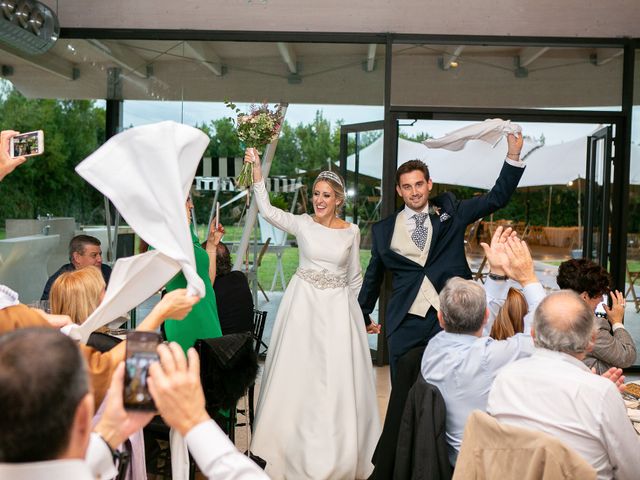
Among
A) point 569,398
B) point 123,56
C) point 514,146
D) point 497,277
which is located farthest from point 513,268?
point 123,56

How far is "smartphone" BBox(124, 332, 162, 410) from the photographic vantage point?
132cm

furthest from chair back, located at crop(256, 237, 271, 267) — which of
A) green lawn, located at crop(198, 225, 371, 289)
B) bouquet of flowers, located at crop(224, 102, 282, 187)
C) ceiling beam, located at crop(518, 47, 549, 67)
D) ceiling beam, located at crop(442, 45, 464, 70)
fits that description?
ceiling beam, located at crop(518, 47, 549, 67)

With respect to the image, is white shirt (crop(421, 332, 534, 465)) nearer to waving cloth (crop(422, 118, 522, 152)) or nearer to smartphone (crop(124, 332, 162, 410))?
smartphone (crop(124, 332, 162, 410))

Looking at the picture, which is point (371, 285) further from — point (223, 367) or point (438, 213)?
point (223, 367)

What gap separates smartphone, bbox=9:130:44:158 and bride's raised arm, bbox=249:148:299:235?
1.63 metres

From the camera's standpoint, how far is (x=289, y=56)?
6.44 metres

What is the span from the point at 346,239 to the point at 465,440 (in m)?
2.32

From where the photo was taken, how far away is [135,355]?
1.34 metres

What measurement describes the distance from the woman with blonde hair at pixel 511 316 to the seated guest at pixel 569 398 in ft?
2.30

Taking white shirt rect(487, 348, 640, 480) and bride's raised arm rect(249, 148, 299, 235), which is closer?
white shirt rect(487, 348, 640, 480)

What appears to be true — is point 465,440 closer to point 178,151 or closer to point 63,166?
point 178,151

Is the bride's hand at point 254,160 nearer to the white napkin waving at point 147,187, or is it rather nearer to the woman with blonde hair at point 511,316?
the woman with blonde hair at point 511,316

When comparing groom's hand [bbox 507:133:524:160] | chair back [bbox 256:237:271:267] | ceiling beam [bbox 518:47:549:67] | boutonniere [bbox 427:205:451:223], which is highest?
ceiling beam [bbox 518:47:549:67]

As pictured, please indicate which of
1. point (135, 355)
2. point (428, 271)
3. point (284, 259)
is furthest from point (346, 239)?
point (135, 355)
